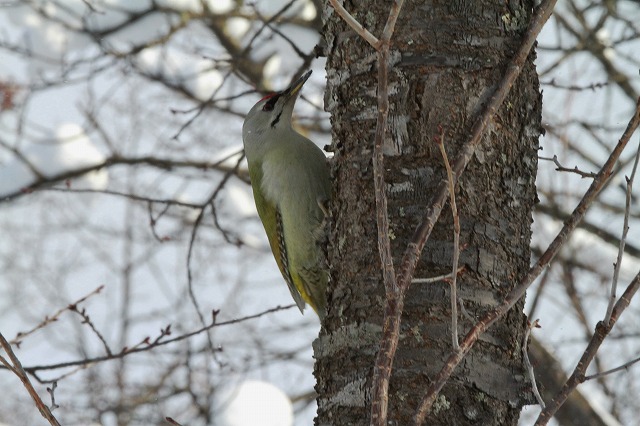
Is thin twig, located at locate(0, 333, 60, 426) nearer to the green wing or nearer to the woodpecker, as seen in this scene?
the woodpecker

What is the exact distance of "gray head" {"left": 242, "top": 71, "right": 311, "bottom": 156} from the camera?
4.80 meters

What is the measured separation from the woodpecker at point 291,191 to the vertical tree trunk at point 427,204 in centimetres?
134

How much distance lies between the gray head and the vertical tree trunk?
6.19 feet

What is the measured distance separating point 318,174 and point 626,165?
3.26m

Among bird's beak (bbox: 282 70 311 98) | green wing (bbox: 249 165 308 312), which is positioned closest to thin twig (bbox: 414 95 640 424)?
green wing (bbox: 249 165 308 312)

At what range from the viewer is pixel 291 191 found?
4363mm

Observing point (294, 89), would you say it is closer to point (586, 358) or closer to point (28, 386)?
point (28, 386)

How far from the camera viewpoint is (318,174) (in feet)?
14.2

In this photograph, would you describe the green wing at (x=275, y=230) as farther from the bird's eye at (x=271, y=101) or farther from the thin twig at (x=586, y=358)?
the thin twig at (x=586, y=358)

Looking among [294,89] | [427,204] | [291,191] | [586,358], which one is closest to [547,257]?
[586,358]

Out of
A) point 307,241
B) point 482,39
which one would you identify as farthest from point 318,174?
point 482,39

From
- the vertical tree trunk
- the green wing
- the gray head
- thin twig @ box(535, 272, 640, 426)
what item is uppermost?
the gray head

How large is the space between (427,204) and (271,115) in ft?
7.94

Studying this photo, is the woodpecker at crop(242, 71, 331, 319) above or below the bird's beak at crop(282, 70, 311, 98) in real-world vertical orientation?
below
